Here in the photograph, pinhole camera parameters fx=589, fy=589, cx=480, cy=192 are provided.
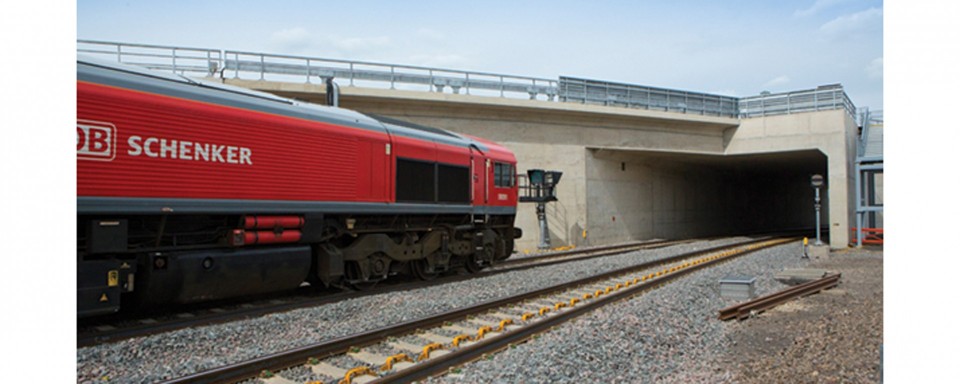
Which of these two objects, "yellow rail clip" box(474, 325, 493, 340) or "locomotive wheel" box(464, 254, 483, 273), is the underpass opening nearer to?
"locomotive wheel" box(464, 254, 483, 273)

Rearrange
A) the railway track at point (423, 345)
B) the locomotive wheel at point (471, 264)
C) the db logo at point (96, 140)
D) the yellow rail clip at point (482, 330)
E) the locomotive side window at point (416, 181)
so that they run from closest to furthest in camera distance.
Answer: the railway track at point (423, 345) → the db logo at point (96, 140) → the yellow rail clip at point (482, 330) → the locomotive side window at point (416, 181) → the locomotive wheel at point (471, 264)

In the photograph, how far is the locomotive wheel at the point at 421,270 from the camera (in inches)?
500

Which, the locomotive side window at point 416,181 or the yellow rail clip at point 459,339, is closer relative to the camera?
the yellow rail clip at point 459,339

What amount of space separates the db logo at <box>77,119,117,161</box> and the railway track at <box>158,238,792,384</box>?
313 cm

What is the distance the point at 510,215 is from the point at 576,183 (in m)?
9.81

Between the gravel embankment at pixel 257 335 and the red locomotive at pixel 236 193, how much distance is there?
88cm

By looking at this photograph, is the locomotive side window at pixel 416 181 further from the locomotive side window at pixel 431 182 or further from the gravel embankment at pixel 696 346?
the gravel embankment at pixel 696 346

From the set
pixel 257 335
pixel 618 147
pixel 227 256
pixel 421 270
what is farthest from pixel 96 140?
pixel 618 147

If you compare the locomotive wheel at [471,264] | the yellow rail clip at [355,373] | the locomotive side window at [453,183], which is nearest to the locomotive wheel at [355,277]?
the locomotive side window at [453,183]

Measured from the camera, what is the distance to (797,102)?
25859 mm

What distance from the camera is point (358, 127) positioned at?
424 inches

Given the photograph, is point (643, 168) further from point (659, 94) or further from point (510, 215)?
point (510, 215)

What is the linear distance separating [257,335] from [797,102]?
2554 centimetres

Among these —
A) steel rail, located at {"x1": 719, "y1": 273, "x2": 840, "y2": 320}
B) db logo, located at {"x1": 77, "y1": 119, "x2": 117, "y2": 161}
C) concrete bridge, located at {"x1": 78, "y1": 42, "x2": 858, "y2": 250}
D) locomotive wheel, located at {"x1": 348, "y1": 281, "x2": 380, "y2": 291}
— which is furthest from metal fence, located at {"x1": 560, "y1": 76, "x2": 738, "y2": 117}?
db logo, located at {"x1": 77, "y1": 119, "x2": 117, "y2": 161}
